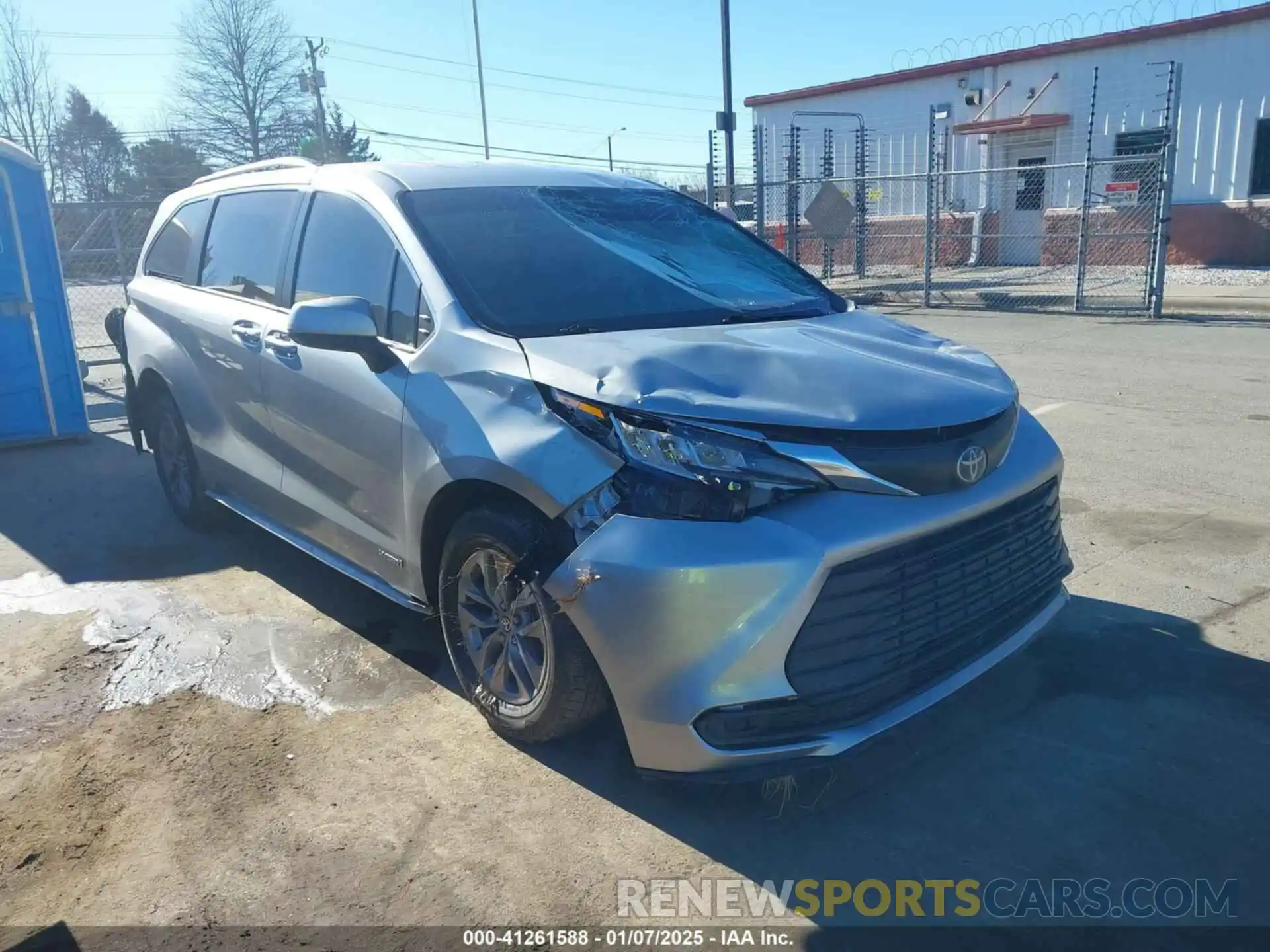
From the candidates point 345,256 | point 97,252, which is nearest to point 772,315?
point 345,256

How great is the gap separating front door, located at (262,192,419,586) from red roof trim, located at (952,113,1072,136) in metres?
20.0

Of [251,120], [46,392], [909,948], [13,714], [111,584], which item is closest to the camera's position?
[909,948]

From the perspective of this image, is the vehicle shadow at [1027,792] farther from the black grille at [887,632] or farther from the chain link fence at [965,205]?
the chain link fence at [965,205]

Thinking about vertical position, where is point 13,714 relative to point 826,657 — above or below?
below

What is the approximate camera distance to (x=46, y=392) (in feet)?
27.3

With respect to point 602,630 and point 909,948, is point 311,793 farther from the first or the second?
point 909,948

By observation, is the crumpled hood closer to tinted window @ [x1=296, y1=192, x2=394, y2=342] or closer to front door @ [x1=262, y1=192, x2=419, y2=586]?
front door @ [x1=262, y1=192, x2=419, y2=586]

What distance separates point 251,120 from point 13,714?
46782mm

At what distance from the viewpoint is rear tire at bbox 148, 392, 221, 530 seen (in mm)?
5520

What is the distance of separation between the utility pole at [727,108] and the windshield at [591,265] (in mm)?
15498

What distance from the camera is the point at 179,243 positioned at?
18.4 feet

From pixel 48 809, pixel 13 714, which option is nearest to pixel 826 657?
pixel 48 809

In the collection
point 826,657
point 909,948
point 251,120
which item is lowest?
point 909,948

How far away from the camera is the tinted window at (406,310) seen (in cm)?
356
